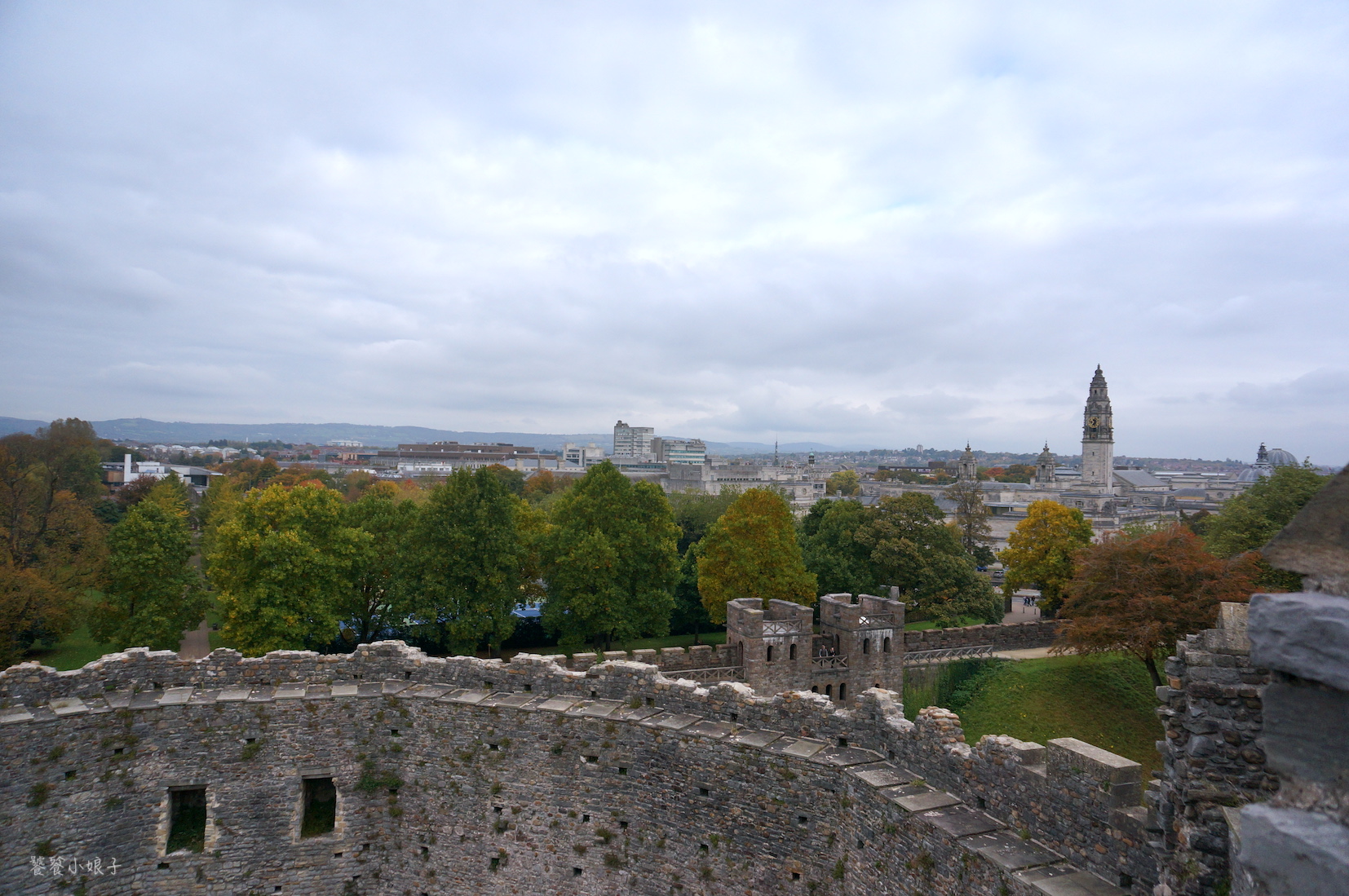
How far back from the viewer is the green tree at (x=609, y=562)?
25.5 m

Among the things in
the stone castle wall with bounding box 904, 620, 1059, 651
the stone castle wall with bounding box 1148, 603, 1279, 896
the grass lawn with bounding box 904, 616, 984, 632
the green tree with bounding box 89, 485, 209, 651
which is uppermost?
the stone castle wall with bounding box 1148, 603, 1279, 896

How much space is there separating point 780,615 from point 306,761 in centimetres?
1421

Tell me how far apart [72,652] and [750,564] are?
27.3 metres

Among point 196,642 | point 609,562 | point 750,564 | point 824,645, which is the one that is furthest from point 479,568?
point 196,642

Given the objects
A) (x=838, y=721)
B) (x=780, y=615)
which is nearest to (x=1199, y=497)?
(x=780, y=615)

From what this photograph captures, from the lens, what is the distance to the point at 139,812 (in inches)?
472

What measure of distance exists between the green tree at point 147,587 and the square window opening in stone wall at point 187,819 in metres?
14.2

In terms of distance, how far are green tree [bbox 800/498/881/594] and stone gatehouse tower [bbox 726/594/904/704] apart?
718 centimetres

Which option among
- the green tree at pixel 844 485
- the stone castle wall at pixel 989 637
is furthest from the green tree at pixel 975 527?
the green tree at pixel 844 485

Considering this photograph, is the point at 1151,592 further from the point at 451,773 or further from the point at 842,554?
the point at 451,773

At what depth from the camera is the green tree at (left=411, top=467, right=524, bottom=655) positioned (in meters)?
24.2

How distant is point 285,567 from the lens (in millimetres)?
22688

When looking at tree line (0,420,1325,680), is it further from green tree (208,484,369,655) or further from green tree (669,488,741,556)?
green tree (669,488,741,556)

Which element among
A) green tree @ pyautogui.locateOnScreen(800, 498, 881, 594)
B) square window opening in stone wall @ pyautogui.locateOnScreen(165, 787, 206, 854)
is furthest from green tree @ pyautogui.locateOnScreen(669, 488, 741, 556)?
square window opening in stone wall @ pyautogui.locateOnScreen(165, 787, 206, 854)
